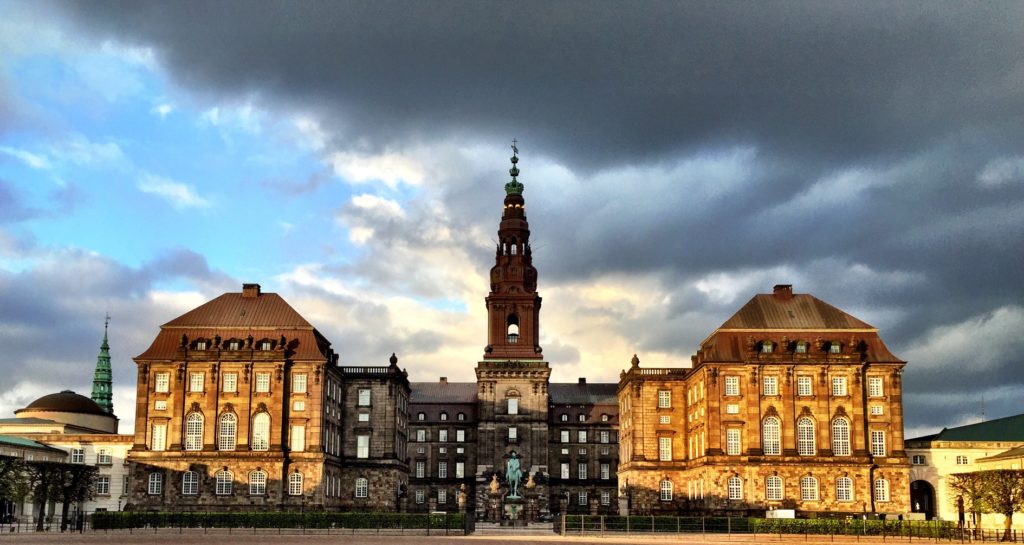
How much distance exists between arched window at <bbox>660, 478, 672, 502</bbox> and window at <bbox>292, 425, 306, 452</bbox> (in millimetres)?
36739

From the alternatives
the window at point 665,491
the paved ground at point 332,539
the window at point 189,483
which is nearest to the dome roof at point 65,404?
the window at point 189,483

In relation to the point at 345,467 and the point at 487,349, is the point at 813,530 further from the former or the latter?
the point at 487,349

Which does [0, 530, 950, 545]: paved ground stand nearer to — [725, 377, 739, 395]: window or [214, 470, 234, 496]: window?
[214, 470, 234, 496]: window

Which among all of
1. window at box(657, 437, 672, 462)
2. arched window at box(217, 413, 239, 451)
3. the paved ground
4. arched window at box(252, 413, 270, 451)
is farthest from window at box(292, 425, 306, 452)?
window at box(657, 437, 672, 462)

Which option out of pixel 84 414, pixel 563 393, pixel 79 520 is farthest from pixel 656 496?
pixel 84 414

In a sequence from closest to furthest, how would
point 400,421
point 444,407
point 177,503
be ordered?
point 177,503 → point 400,421 → point 444,407

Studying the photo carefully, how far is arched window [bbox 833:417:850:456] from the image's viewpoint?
101875 mm

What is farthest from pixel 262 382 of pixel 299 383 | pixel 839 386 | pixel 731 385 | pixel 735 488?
pixel 839 386

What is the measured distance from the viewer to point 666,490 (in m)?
115

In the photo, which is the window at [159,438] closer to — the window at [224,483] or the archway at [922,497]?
the window at [224,483]

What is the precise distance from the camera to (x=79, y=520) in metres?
80.9

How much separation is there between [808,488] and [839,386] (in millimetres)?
9697

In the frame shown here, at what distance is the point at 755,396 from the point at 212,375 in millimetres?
49253

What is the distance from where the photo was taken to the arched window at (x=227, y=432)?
334ft
